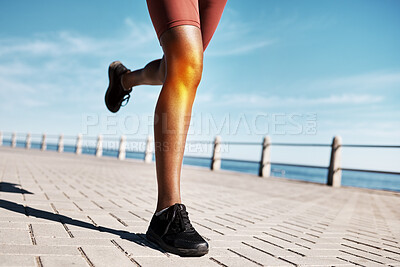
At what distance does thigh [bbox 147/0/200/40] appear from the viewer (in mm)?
1641

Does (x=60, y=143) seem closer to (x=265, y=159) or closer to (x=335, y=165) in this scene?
(x=265, y=159)

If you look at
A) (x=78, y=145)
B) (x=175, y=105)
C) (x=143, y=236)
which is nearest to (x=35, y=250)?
(x=143, y=236)

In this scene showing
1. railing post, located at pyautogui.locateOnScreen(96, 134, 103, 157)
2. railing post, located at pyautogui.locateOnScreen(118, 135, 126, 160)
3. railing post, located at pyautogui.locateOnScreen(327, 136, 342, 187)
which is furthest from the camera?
railing post, located at pyautogui.locateOnScreen(96, 134, 103, 157)

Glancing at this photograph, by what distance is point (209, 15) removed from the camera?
6.80 ft

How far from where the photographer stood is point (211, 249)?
64.0 inches

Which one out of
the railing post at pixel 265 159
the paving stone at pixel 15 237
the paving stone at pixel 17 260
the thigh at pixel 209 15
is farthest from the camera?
the railing post at pixel 265 159

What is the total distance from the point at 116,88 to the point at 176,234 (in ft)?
6.16

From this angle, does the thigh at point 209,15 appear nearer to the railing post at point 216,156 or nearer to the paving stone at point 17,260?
the paving stone at point 17,260

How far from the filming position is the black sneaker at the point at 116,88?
119 inches

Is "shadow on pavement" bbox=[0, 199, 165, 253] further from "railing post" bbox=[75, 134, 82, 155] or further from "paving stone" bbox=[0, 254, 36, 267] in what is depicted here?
"railing post" bbox=[75, 134, 82, 155]

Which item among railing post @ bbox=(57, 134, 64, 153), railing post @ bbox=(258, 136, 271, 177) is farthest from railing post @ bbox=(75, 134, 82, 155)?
railing post @ bbox=(258, 136, 271, 177)

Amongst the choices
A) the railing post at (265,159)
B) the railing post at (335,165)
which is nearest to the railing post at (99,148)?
the railing post at (265,159)

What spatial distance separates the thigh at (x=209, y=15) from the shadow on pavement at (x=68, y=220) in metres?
1.24

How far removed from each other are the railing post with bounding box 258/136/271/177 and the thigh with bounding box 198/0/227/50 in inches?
350
